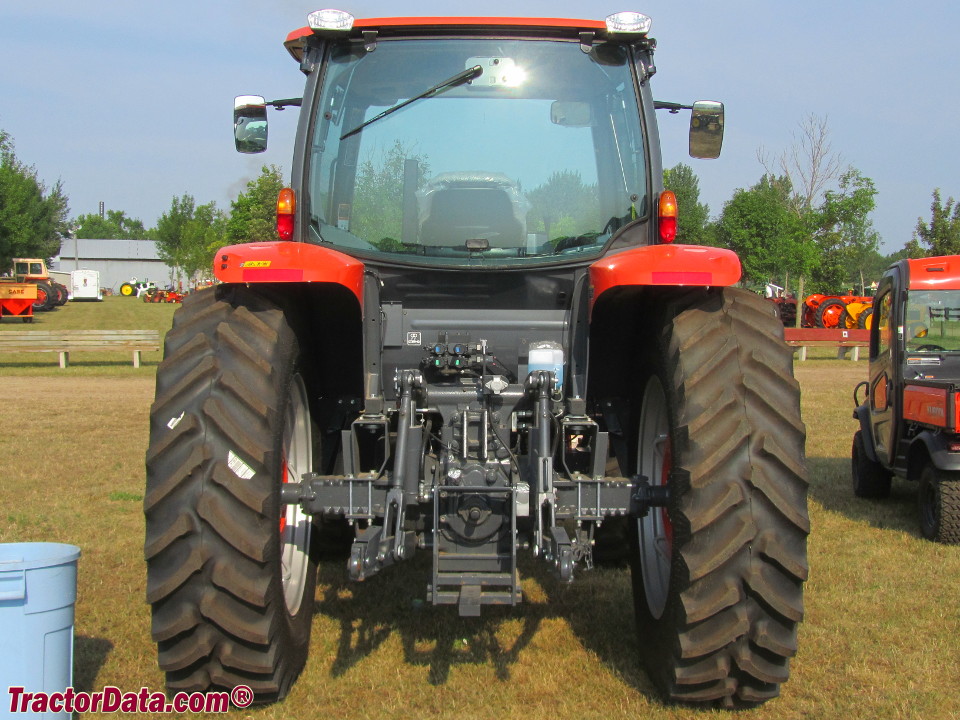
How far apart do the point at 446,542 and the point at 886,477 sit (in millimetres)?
5934

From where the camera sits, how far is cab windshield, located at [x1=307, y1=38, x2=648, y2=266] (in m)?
4.27

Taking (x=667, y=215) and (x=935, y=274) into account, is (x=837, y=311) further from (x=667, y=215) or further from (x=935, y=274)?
(x=667, y=215)

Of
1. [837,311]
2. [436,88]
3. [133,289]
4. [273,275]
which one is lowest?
[133,289]

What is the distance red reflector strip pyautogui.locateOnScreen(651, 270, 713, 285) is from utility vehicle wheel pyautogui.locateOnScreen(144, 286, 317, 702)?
4.90ft

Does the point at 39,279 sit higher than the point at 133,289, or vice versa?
the point at 39,279

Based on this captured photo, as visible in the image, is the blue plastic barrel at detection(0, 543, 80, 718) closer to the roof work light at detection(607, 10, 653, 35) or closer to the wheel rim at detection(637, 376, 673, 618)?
the wheel rim at detection(637, 376, 673, 618)

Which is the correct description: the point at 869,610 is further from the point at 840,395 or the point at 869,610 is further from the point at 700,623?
the point at 840,395

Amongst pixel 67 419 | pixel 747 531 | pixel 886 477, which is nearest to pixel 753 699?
pixel 747 531

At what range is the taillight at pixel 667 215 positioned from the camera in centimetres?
422

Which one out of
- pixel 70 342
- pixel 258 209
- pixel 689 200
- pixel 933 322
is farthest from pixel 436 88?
pixel 689 200

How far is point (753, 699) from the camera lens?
11.4 ft

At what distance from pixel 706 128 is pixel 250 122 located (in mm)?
2275

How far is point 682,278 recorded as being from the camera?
11.6 feet

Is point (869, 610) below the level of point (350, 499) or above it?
below
